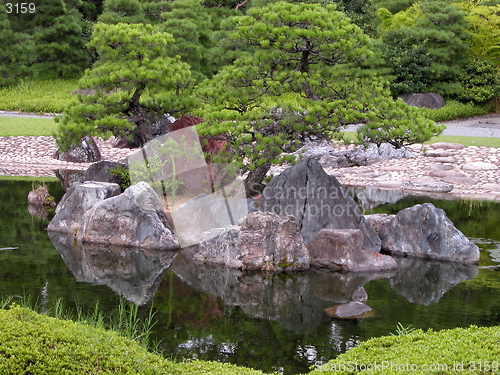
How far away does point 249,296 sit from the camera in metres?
7.62

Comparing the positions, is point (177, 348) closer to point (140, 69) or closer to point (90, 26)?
point (140, 69)

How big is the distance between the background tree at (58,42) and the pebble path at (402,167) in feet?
39.3

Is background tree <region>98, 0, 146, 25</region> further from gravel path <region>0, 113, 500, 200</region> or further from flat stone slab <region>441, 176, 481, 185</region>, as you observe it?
flat stone slab <region>441, 176, 481, 185</region>

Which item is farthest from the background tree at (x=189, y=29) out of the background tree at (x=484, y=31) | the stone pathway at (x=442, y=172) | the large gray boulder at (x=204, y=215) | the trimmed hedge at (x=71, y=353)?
the trimmed hedge at (x=71, y=353)

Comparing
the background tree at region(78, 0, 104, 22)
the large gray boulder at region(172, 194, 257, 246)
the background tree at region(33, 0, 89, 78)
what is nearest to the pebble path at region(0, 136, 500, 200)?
the large gray boulder at region(172, 194, 257, 246)

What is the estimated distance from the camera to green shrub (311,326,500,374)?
14.3 feet

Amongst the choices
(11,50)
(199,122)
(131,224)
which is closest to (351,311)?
(131,224)

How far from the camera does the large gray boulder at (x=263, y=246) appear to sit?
8633mm

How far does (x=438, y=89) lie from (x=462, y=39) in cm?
305

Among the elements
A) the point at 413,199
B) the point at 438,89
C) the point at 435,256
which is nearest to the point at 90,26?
the point at 438,89

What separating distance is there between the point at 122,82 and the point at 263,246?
517 centimetres

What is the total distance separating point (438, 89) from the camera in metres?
25.4

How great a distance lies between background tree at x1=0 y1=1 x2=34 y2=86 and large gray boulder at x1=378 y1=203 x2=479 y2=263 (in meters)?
21.6

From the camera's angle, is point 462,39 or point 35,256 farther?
point 462,39
